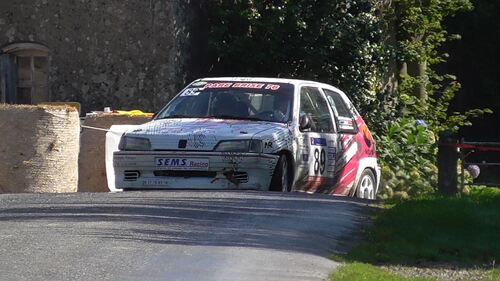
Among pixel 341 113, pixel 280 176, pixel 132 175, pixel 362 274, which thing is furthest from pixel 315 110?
pixel 362 274

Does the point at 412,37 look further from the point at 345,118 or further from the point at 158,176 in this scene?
the point at 158,176

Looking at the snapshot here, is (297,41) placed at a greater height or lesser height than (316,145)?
greater

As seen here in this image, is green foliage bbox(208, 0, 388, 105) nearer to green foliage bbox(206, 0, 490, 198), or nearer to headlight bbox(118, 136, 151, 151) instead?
green foliage bbox(206, 0, 490, 198)

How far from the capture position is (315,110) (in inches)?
618

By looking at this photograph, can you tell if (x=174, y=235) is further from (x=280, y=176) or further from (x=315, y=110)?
(x=315, y=110)

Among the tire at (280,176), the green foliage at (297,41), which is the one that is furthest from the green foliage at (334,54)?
the tire at (280,176)

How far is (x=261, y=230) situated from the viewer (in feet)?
35.6

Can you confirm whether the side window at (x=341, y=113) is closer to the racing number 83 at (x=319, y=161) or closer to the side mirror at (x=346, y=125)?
the side mirror at (x=346, y=125)

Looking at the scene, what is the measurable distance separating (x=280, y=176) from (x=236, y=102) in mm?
1464

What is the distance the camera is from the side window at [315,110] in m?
15.4

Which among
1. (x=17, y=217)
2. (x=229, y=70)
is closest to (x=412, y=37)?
(x=229, y=70)

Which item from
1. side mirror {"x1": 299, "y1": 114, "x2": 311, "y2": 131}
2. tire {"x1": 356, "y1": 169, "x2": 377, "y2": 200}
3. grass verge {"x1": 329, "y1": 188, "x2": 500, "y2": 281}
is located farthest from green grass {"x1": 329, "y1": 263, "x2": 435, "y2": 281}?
tire {"x1": 356, "y1": 169, "x2": 377, "y2": 200}

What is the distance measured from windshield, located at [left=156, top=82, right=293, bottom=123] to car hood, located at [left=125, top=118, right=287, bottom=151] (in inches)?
13.9

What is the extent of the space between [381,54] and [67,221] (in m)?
13.3
